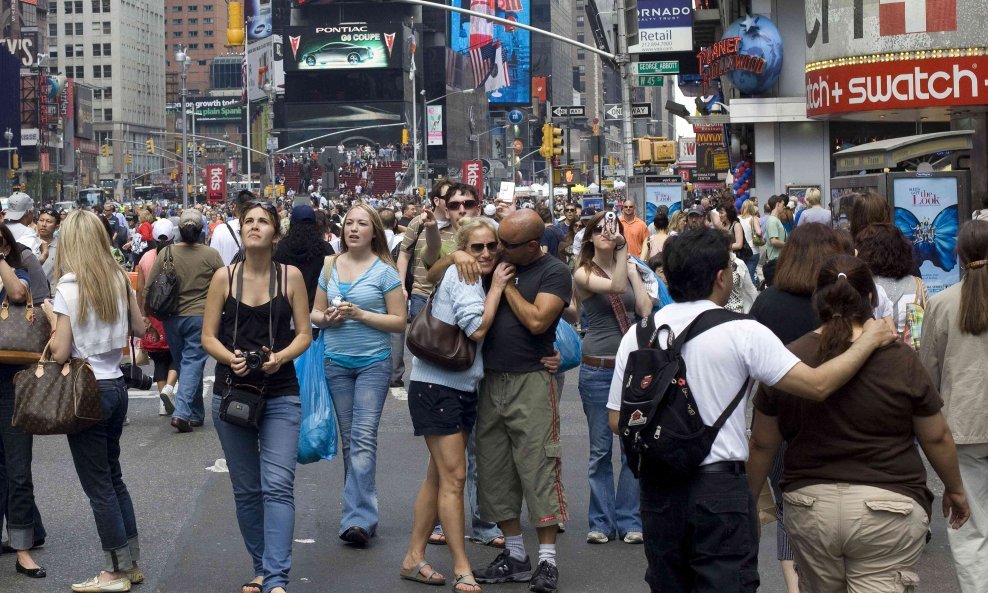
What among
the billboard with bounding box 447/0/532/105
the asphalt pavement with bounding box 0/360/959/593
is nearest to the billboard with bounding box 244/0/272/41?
the billboard with bounding box 447/0/532/105

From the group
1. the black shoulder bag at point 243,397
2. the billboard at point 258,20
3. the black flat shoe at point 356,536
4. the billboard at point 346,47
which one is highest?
the billboard at point 258,20

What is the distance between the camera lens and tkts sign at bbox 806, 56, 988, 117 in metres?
25.0

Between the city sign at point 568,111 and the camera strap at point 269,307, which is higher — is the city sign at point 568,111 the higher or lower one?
the higher one

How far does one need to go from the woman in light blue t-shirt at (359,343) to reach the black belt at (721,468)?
326 cm

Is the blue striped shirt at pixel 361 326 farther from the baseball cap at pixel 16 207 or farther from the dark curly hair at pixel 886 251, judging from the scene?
the baseball cap at pixel 16 207

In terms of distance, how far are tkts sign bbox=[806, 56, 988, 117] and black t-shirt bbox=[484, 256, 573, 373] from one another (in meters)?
20.2

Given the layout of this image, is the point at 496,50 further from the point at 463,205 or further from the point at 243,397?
the point at 243,397

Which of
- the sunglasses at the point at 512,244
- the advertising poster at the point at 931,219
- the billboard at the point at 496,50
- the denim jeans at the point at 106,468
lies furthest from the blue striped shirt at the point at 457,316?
the billboard at the point at 496,50

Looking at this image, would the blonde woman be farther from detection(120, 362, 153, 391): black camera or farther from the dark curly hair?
the dark curly hair

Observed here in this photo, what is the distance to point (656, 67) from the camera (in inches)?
977

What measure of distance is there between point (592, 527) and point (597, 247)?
1.64 meters

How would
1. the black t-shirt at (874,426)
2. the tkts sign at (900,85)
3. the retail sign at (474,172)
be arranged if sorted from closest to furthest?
the black t-shirt at (874,426)
the tkts sign at (900,85)
the retail sign at (474,172)

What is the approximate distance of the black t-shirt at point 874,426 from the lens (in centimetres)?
456

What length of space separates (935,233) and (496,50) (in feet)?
498
